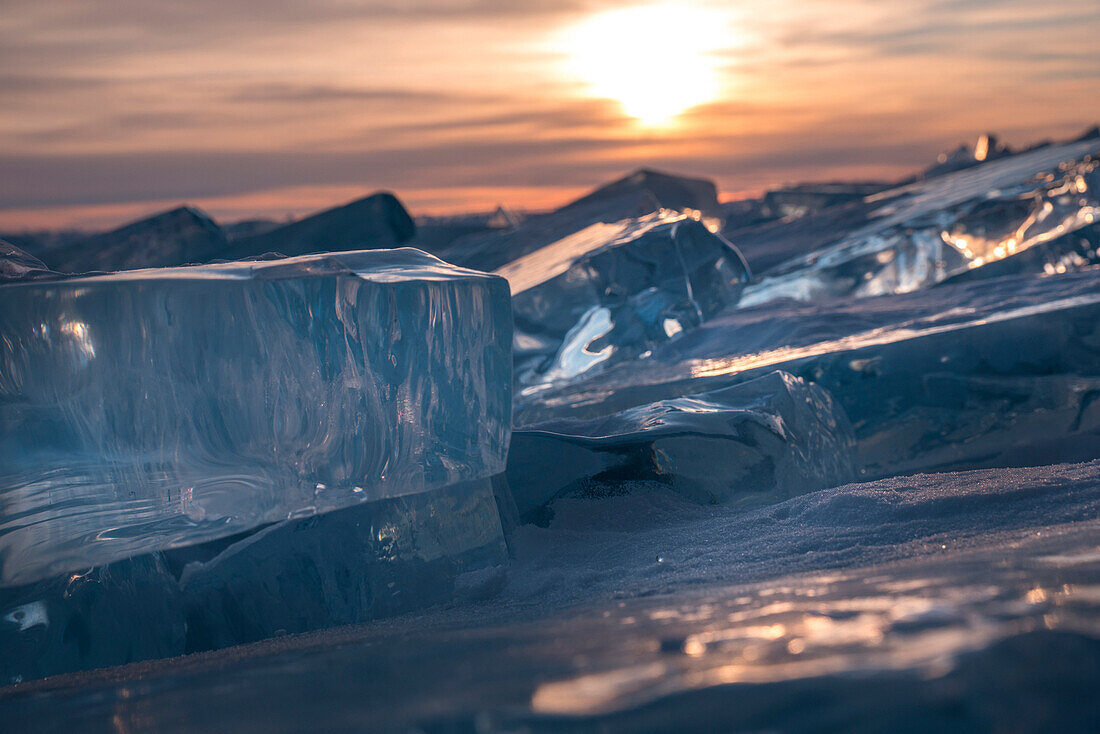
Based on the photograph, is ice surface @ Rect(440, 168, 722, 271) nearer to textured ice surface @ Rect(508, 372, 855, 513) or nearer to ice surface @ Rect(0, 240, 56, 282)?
textured ice surface @ Rect(508, 372, 855, 513)

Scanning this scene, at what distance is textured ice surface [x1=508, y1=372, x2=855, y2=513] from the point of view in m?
2.14

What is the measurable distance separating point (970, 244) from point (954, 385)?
91.5 inches

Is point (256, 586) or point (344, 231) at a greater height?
point (344, 231)

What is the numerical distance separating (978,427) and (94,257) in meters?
7.03

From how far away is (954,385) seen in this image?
9.35 ft

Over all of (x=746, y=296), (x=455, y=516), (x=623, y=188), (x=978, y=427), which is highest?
(x=623, y=188)

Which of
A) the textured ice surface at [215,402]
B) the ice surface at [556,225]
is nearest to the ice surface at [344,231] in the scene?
the ice surface at [556,225]

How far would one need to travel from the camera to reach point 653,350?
414 centimetres

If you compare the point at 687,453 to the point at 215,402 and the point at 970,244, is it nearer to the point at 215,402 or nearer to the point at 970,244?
the point at 215,402

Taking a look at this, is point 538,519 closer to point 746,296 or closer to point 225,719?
point 225,719

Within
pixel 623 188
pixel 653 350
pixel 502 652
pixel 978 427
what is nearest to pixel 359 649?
pixel 502 652

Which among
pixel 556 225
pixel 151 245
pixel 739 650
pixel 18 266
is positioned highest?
pixel 151 245

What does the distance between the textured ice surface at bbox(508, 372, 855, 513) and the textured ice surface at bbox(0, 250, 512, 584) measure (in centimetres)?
18

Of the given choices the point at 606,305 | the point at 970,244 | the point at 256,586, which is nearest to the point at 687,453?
the point at 256,586
